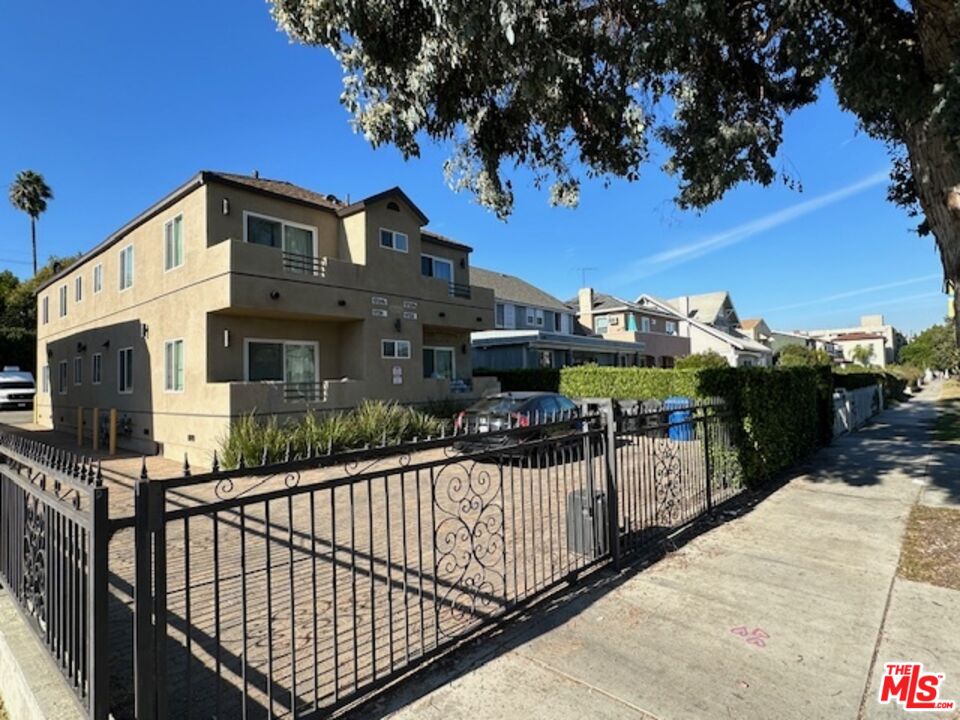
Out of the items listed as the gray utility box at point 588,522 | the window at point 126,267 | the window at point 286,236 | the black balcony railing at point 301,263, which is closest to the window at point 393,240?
the window at point 286,236

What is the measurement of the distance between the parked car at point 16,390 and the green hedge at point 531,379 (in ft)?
88.0

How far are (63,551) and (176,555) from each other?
3805mm

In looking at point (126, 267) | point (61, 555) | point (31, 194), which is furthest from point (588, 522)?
point (31, 194)

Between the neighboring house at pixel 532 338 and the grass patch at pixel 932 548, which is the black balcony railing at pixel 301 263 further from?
the grass patch at pixel 932 548

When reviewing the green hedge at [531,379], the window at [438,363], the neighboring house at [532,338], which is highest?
the neighboring house at [532,338]

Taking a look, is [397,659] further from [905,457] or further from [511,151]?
[905,457]

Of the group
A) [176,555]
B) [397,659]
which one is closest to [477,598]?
[397,659]

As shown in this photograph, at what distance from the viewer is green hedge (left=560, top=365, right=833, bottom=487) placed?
824 cm

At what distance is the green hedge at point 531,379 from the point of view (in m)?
24.6

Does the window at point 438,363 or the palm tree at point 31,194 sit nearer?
the window at point 438,363

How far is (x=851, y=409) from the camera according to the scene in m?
16.7

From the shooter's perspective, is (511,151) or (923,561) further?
(511,151)

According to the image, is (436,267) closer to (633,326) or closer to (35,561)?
(35,561)

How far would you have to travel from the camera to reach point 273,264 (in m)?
13.9
